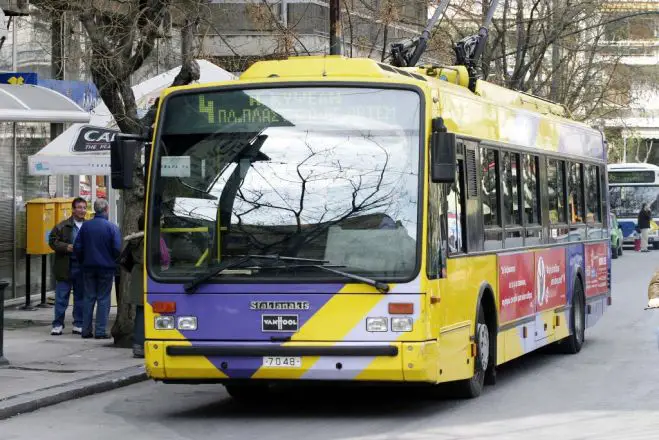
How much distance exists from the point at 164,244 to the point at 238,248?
67 centimetres

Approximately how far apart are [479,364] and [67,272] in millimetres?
8120

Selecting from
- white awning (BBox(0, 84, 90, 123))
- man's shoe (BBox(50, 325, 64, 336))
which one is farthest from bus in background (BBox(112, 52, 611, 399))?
man's shoe (BBox(50, 325, 64, 336))

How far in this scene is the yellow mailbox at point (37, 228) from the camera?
2309 centimetres

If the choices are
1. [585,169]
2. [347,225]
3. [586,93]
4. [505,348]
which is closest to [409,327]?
[347,225]

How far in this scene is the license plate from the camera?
11.1 m

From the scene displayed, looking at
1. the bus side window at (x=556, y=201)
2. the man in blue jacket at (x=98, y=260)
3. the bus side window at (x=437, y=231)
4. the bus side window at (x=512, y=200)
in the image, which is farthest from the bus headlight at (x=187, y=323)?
the man in blue jacket at (x=98, y=260)

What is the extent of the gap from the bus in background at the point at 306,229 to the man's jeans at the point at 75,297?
7660 millimetres

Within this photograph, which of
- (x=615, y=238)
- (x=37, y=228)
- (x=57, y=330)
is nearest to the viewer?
(x=57, y=330)

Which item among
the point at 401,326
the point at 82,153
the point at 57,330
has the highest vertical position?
the point at 82,153

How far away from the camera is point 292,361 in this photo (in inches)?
437

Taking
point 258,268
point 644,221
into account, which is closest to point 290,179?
point 258,268

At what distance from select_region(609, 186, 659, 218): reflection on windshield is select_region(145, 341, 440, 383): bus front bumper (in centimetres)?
4214

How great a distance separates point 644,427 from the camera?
36.2 ft

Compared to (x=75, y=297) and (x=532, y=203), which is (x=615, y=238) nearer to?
(x=75, y=297)
